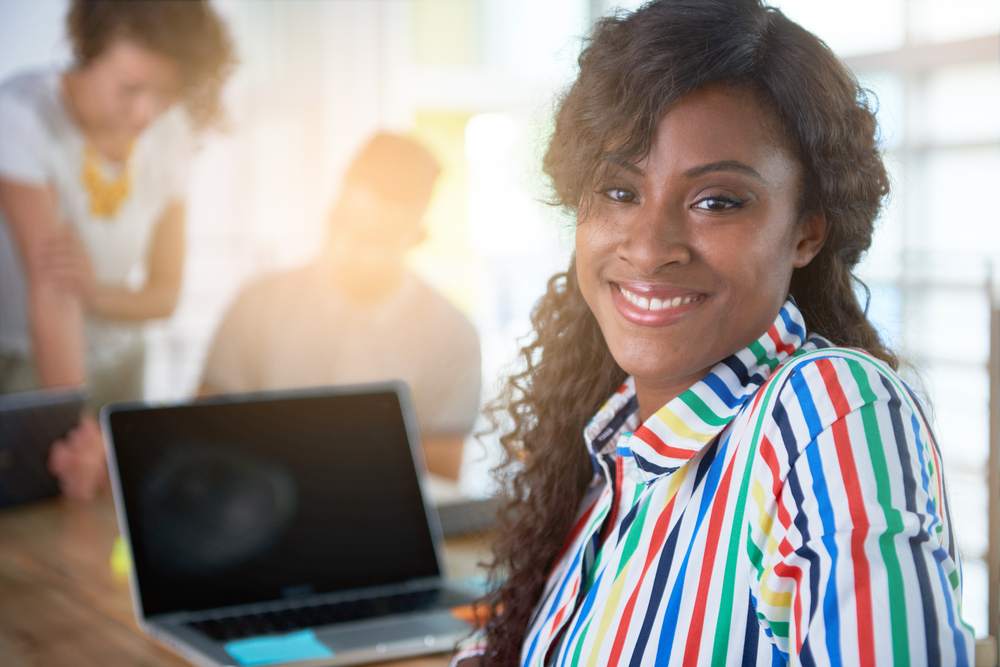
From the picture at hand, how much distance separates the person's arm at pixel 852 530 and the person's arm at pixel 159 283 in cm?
218

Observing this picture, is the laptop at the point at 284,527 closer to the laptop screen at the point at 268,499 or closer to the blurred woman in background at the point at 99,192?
the laptop screen at the point at 268,499

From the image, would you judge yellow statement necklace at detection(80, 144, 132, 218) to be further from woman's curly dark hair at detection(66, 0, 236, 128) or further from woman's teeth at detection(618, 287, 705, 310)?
woman's teeth at detection(618, 287, 705, 310)

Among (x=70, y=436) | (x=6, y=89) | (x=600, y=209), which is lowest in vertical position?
(x=70, y=436)

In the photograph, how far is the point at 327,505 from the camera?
124cm

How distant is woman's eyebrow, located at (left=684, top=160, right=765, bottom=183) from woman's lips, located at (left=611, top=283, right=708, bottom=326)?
104mm

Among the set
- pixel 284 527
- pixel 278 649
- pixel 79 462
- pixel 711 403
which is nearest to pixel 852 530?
pixel 711 403

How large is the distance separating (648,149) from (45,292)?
2.02 m

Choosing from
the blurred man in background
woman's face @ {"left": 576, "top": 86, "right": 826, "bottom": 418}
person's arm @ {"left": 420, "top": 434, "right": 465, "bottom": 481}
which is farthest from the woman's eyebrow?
the blurred man in background

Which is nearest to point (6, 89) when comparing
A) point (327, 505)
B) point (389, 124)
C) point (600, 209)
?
point (389, 124)

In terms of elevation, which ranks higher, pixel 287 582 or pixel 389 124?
pixel 389 124

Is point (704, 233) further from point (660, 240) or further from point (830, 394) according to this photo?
point (830, 394)

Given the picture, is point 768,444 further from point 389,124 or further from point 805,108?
point 389,124

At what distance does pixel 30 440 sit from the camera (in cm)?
174

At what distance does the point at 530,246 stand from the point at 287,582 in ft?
9.53
